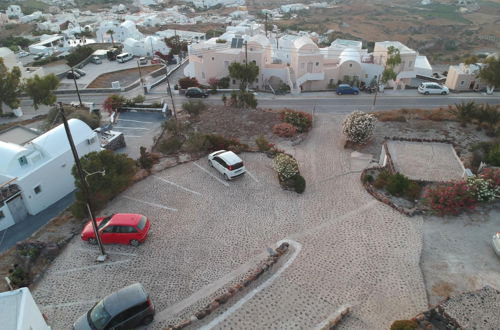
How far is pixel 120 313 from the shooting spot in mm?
11969

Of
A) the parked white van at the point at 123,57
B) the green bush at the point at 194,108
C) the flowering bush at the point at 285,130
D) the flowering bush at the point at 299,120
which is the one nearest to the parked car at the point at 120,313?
the flowering bush at the point at 285,130

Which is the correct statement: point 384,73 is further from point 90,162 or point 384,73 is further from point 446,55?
point 446,55

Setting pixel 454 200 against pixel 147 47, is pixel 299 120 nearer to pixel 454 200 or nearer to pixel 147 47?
pixel 454 200

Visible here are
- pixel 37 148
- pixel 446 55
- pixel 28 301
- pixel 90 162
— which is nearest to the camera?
pixel 28 301

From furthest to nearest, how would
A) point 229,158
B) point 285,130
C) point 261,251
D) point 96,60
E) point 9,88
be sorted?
point 96,60
point 9,88
point 285,130
point 229,158
point 261,251

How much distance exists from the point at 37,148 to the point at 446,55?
268 feet

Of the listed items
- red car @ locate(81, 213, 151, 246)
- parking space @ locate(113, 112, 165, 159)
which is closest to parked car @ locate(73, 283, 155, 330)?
red car @ locate(81, 213, 151, 246)

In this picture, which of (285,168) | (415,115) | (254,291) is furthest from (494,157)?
(254,291)

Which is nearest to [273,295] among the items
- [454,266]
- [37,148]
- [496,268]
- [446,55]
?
[454,266]

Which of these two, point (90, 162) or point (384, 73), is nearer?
point (90, 162)

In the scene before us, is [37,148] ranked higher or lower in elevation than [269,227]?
higher

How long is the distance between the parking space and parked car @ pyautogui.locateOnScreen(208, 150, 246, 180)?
745 centimetres

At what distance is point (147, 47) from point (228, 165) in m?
46.6

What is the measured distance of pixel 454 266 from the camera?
14.6 metres
